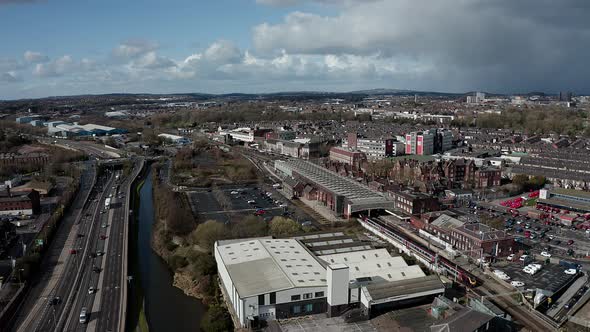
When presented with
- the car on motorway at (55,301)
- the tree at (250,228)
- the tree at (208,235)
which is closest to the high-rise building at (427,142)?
the tree at (250,228)

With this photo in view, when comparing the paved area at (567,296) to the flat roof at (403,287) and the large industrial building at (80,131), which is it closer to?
the flat roof at (403,287)

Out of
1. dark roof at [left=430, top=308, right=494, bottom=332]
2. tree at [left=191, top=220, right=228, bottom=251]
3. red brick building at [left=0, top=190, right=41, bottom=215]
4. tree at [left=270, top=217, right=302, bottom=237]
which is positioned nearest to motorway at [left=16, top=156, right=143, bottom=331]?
red brick building at [left=0, top=190, right=41, bottom=215]

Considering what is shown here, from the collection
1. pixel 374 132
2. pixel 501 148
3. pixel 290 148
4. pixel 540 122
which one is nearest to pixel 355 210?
pixel 290 148

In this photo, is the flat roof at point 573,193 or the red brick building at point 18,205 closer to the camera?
the red brick building at point 18,205

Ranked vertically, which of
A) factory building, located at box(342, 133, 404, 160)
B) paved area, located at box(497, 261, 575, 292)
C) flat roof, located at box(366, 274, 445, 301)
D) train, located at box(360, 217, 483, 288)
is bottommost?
paved area, located at box(497, 261, 575, 292)

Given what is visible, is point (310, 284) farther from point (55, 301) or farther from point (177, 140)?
point (177, 140)

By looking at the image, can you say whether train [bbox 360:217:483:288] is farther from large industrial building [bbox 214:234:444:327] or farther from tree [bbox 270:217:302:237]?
tree [bbox 270:217:302:237]

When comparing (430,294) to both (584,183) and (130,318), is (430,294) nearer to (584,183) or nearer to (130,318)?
(130,318)
